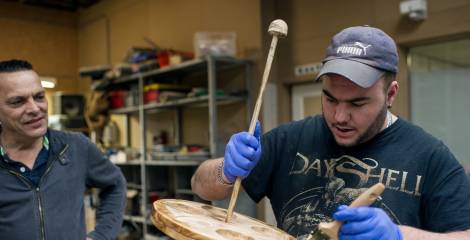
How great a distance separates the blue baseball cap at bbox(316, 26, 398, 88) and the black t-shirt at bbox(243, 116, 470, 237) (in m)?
0.20

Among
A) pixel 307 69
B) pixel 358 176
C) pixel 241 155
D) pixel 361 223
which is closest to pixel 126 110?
pixel 307 69

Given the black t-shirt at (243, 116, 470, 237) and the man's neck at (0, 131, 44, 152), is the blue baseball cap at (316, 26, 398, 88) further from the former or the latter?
the man's neck at (0, 131, 44, 152)

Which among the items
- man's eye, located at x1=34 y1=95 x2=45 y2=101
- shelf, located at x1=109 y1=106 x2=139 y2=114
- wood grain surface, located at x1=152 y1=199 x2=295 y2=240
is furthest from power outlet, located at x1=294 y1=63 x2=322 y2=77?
wood grain surface, located at x1=152 y1=199 x2=295 y2=240

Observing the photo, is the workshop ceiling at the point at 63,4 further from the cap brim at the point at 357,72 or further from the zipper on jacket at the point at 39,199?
the cap brim at the point at 357,72

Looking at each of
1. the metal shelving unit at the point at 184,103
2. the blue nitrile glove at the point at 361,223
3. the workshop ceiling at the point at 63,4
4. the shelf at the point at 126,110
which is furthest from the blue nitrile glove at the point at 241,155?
the workshop ceiling at the point at 63,4

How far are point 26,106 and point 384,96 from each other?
55.7 inches

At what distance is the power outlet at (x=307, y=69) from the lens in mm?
3691

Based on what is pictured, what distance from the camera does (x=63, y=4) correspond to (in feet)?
21.2

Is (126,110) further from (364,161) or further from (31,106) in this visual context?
(364,161)

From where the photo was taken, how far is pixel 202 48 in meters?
3.92

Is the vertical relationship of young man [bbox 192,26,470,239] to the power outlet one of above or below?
below

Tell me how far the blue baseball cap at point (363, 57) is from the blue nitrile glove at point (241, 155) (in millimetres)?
283

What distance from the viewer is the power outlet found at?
3691 millimetres

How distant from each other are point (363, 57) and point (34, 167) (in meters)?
1.40
